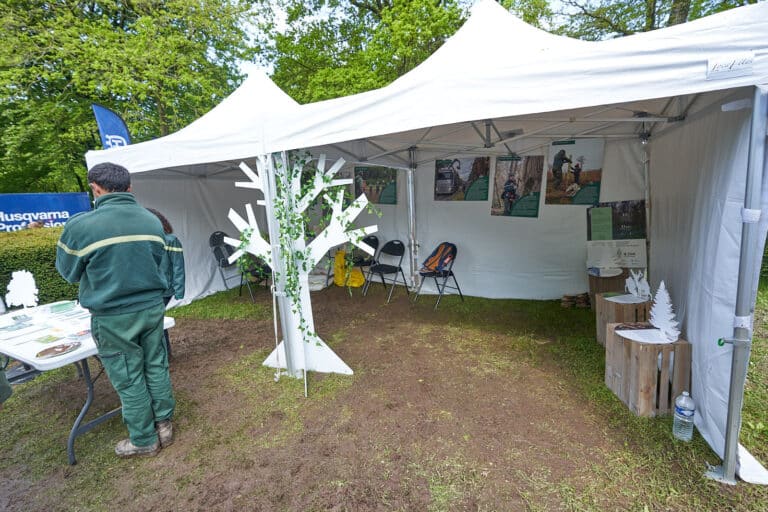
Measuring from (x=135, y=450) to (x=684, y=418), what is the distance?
3.30 meters

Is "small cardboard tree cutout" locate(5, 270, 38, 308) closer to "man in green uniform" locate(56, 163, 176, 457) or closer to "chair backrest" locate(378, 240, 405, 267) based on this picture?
"man in green uniform" locate(56, 163, 176, 457)

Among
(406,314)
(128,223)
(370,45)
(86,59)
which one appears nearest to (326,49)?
(370,45)

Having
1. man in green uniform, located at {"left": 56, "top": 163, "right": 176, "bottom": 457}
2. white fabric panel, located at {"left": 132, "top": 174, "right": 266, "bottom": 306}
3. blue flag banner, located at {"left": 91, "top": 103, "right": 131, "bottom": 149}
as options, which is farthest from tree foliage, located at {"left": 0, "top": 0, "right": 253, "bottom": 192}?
man in green uniform, located at {"left": 56, "top": 163, "right": 176, "bottom": 457}

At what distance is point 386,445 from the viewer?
2.22 metres

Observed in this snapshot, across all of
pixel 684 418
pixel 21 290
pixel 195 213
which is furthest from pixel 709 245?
pixel 195 213

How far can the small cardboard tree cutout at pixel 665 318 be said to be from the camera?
2352 millimetres

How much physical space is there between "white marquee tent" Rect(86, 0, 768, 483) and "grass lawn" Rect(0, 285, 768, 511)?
0.47 m

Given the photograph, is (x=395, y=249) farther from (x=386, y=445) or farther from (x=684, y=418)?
(x=684, y=418)

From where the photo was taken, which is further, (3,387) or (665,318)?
(665,318)

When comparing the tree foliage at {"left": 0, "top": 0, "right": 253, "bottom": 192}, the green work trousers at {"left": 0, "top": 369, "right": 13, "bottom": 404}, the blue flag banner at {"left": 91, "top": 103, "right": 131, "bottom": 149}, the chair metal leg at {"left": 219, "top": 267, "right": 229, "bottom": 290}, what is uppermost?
the tree foliage at {"left": 0, "top": 0, "right": 253, "bottom": 192}

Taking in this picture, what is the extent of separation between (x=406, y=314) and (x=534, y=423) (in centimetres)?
247

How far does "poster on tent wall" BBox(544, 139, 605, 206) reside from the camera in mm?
4418

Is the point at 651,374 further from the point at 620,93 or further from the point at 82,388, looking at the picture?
the point at 82,388

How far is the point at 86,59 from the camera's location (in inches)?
285
